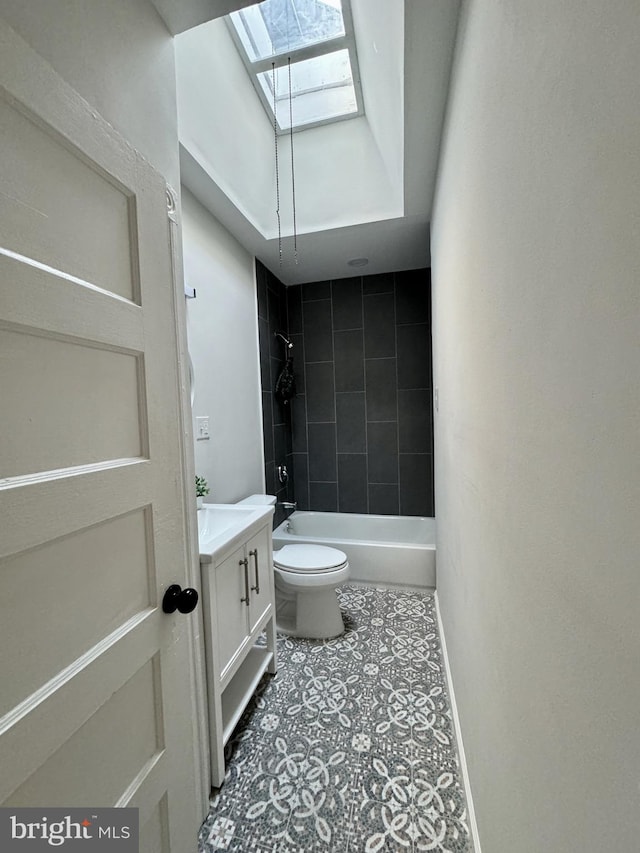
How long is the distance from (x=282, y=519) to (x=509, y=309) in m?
2.74

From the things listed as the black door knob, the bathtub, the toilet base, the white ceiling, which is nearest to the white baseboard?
the toilet base

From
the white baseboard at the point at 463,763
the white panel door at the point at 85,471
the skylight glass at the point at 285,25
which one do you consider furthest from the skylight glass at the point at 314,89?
the white baseboard at the point at 463,763

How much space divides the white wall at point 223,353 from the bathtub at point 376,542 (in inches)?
29.5

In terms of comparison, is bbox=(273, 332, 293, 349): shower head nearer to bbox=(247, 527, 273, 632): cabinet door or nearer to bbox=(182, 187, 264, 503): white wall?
bbox=(182, 187, 264, 503): white wall

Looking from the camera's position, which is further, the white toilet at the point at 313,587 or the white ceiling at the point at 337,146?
the white toilet at the point at 313,587

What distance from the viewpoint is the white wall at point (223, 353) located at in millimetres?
1979

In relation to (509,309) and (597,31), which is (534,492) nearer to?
(509,309)

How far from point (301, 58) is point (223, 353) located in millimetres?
1589

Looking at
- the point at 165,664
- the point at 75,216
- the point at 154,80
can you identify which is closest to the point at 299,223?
the point at 154,80

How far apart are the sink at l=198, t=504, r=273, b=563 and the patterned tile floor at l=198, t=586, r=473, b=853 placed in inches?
31.5

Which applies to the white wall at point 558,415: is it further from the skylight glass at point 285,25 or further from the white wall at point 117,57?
the skylight glass at point 285,25

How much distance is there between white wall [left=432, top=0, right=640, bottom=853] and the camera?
332 mm

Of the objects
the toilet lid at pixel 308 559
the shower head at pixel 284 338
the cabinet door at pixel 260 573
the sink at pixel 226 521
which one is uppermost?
the shower head at pixel 284 338

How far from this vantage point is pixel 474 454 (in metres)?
1.03
